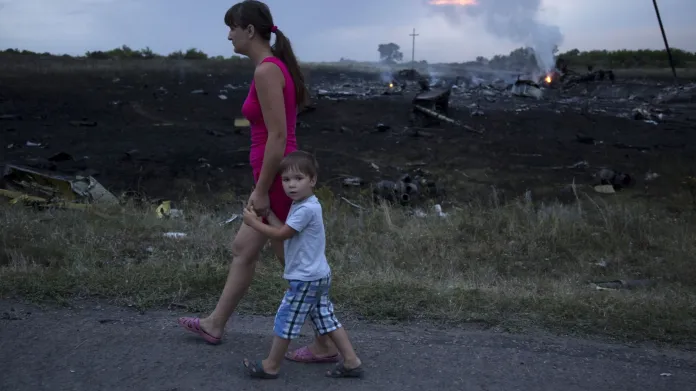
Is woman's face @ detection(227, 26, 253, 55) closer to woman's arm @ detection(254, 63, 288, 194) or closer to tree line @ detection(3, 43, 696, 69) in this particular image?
woman's arm @ detection(254, 63, 288, 194)

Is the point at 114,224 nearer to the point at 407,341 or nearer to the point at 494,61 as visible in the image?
the point at 407,341

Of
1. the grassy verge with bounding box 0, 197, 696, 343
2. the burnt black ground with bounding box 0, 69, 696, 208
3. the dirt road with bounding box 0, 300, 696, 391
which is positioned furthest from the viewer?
the burnt black ground with bounding box 0, 69, 696, 208

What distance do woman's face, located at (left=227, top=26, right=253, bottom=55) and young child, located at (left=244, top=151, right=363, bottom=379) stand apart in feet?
2.23

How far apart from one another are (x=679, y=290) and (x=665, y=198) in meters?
7.30

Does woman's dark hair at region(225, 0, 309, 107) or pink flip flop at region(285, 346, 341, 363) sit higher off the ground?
woman's dark hair at region(225, 0, 309, 107)

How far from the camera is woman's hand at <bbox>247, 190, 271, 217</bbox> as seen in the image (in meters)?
3.61

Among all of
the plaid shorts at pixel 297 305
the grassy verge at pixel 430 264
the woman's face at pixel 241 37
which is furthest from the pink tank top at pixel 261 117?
the grassy verge at pixel 430 264

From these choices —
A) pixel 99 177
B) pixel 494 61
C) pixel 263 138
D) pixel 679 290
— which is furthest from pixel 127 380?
pixel 494 61

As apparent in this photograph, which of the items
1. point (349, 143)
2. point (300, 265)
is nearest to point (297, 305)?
point (300, 265)

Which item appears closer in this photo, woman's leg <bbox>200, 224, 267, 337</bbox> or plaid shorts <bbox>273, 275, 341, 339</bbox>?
plaid shorts <bbox>273, 275, 341, 339</bbox>

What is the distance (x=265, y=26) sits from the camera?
3.70 meters

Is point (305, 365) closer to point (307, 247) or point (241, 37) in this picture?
point (307, 247)

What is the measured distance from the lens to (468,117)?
2395 centimetres

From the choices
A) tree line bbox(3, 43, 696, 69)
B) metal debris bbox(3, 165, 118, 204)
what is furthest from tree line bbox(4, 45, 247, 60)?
metal debris bbox(3, 165, 118, 204)
